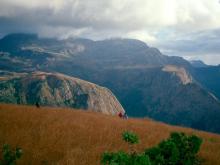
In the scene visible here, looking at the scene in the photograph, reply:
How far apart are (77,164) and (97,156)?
158 centimetres

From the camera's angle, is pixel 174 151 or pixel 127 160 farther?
pixel 174 151

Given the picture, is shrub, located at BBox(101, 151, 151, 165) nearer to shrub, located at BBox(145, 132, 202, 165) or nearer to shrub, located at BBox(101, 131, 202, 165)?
shrub, located at BBox(101, 131, 202, 165)

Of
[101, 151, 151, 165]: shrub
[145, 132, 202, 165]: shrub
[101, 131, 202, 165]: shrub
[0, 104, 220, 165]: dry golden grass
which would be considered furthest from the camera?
[0, 104, 220, 165]: dry golden grass

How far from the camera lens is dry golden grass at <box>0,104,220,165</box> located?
44.3 ft

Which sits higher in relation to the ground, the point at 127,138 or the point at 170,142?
the point at 127,138

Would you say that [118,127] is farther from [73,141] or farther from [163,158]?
[163,158]

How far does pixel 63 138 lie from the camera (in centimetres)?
1648

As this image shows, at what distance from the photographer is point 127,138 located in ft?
22.2

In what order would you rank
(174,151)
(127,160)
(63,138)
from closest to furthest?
(127,160), (174,151), (63,138)

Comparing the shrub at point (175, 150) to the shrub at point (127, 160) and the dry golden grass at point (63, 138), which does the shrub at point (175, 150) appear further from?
the dry golden grass at point (63, 138)

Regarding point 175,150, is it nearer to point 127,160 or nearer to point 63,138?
point 127,160

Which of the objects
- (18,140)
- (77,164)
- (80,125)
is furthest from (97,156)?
(80,125)

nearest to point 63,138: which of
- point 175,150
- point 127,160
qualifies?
point 175,150

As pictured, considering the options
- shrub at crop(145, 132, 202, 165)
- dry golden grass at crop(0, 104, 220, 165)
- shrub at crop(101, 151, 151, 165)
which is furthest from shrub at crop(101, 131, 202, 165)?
dry golden grass at crop(0, 104, 220, 165)
